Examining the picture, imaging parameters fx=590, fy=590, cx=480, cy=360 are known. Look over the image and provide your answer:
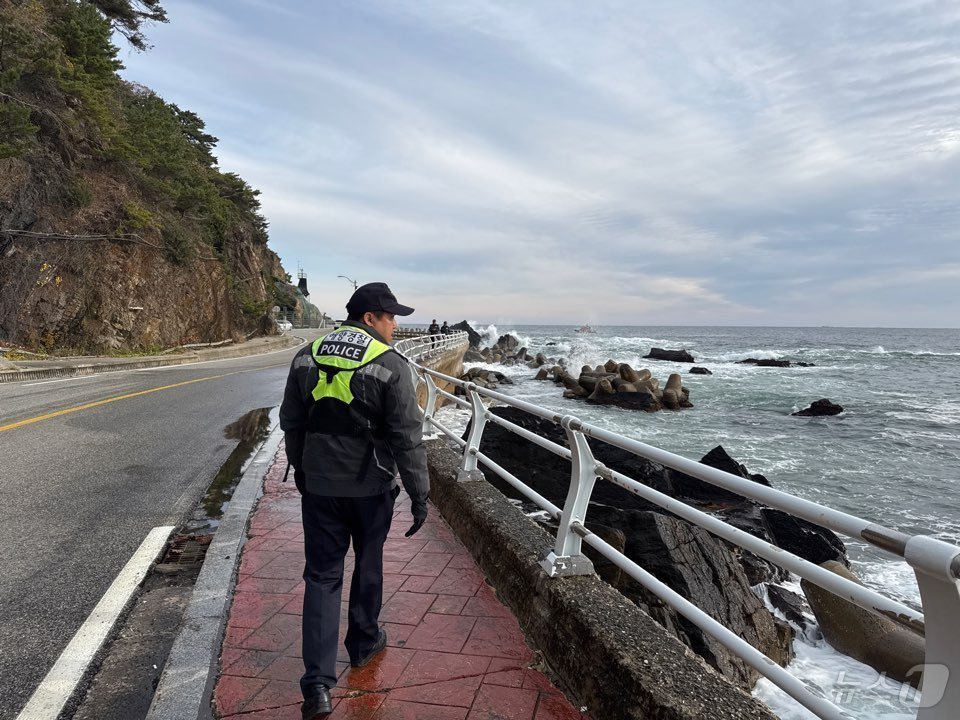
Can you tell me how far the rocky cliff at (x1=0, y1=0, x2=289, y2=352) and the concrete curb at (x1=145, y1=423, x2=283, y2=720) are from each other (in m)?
21.9

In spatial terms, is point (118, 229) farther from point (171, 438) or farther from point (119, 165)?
point (171, 438)

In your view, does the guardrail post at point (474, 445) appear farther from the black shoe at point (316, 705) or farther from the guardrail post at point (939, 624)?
the guardrail post at point (939, 624)

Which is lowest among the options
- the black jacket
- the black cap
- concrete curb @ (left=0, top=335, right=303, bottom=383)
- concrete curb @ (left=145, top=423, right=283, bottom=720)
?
concrete curb @ (left=0, top=335, right=303, bottom=383)

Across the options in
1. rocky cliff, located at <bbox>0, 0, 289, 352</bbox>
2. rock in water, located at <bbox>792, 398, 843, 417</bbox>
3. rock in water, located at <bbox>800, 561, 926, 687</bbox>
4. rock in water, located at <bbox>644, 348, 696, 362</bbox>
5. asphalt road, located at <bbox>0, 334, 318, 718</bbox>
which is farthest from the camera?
rock in water, located at <bbox>644, 348, 696, 362</bbox>

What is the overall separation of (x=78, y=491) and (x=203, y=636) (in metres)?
3.62

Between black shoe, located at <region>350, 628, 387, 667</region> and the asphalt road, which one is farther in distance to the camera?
the asphalt road

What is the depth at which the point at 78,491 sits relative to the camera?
227 inches

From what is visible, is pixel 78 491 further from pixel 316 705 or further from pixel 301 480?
pixel 316 705

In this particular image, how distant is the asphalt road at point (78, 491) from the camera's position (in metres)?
3.36

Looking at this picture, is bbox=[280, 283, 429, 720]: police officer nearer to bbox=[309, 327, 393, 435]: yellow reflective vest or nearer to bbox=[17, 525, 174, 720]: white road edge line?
bbox=[309, 327, 393, 435]: yellow reflective vest

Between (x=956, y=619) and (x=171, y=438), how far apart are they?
894cm

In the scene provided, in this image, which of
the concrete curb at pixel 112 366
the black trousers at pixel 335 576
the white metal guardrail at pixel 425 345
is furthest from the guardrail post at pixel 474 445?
the concrete curb at pixel 112 366

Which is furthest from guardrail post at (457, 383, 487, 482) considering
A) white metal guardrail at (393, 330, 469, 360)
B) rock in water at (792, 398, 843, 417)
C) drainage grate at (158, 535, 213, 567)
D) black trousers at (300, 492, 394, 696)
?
rock in water at (792, 398, 843, 417)

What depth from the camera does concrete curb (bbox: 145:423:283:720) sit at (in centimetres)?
257
